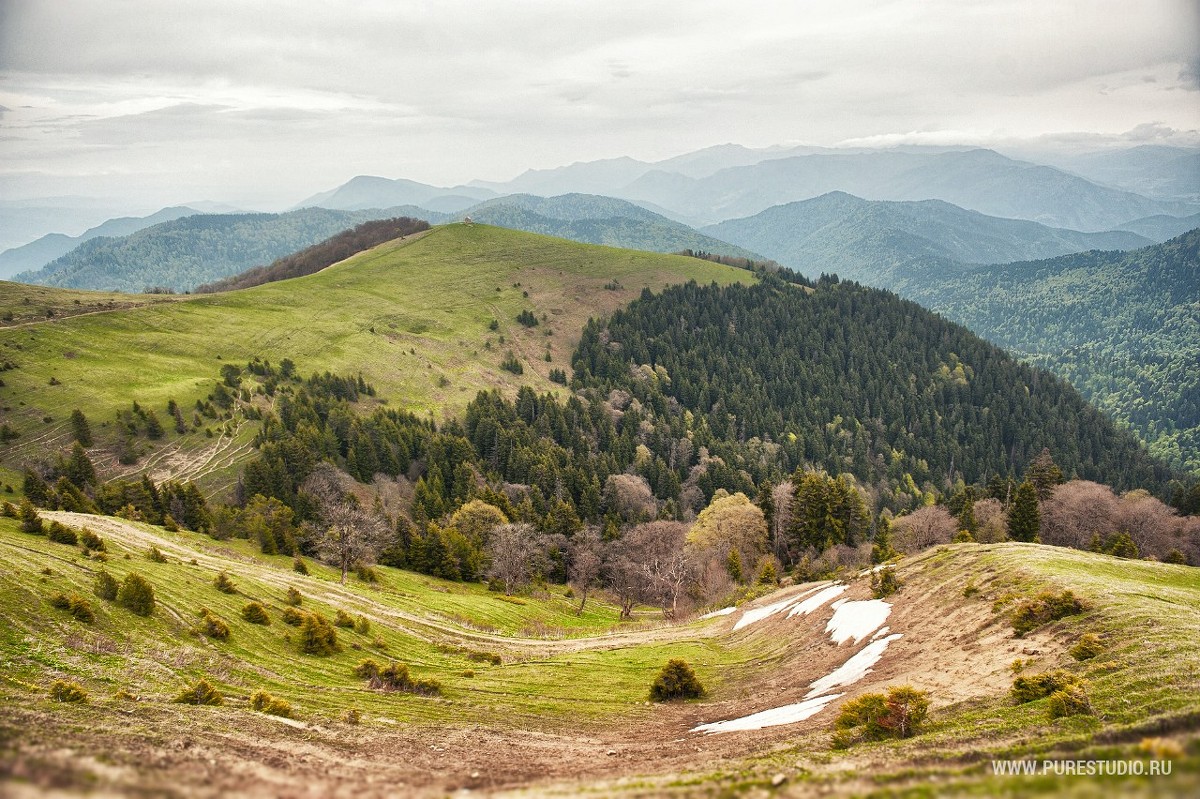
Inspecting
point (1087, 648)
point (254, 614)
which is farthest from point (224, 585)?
point (1087, 648)

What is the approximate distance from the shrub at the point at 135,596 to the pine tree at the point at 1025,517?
3500 inches

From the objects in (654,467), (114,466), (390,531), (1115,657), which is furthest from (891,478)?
(114,466)

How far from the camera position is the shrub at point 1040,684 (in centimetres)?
1807

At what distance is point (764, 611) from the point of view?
49281 millimetres

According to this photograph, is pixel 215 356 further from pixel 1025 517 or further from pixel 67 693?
pixel 1025 517

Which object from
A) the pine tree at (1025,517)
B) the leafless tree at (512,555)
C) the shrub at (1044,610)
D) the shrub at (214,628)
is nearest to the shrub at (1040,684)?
the shrub at (1044,610)

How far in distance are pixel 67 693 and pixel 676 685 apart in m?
26.4

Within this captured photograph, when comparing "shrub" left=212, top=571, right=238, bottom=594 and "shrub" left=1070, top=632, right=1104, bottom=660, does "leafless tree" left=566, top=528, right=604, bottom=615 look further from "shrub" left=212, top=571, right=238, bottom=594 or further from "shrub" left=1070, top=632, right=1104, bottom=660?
"shrub" left=1070, top=632, right=1104, bottom=660

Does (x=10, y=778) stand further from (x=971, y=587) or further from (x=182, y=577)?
(x=971, y=587)

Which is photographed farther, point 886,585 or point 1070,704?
point 886,585

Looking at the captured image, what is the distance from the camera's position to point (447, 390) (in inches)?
6029

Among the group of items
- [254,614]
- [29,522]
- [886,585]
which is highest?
[29,522]

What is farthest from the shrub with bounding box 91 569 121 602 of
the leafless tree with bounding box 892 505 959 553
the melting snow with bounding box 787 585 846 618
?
the leafless tree with bounding box 892 505 959 553

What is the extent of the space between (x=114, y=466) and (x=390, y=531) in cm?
4930
